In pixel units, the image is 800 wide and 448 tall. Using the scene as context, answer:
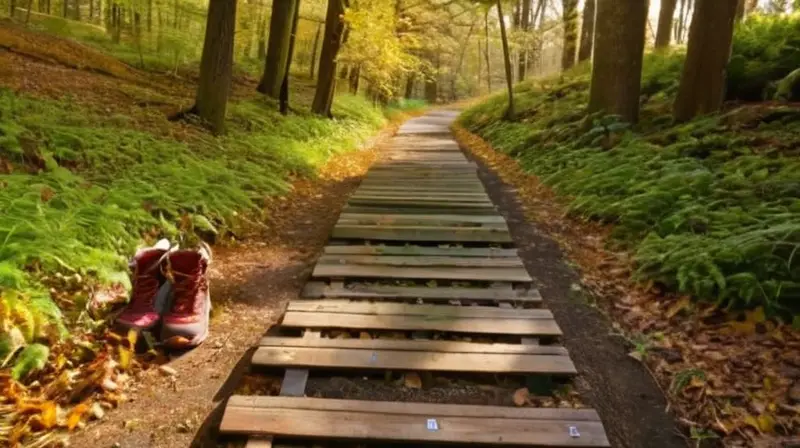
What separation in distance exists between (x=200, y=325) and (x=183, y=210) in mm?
2404

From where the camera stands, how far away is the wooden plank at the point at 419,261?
5.13 meters

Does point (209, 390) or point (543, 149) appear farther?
point (543, 149)

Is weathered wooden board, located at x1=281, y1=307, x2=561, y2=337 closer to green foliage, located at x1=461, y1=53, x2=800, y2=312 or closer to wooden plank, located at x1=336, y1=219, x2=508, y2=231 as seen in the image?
green foliage, located at x1=461, y1=53, x2=800, y2=312

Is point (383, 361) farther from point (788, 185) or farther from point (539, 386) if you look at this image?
point (788, 185)

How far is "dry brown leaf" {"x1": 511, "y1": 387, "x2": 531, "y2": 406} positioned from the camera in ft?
10.1

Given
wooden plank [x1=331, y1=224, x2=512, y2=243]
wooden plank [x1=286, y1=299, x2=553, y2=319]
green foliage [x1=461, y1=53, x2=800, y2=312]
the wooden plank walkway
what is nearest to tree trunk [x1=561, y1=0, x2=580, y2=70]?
green foliage [x1=461, y1=53, x2=800, y2=312]

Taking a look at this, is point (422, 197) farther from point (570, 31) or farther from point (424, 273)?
point (570, 31)

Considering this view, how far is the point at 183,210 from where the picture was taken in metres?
5.72

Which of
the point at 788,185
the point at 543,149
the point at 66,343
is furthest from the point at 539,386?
the point at 543,149

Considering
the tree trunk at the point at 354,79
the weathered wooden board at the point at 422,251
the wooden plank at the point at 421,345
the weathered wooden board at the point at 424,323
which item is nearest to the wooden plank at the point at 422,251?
the weathered wooden board at the point at 422,251

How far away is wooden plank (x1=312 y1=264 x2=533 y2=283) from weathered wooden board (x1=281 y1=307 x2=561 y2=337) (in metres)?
0.84

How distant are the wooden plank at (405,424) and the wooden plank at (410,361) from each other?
1.23 feet

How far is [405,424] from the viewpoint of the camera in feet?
9.06

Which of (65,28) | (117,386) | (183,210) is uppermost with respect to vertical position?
(65,28)
